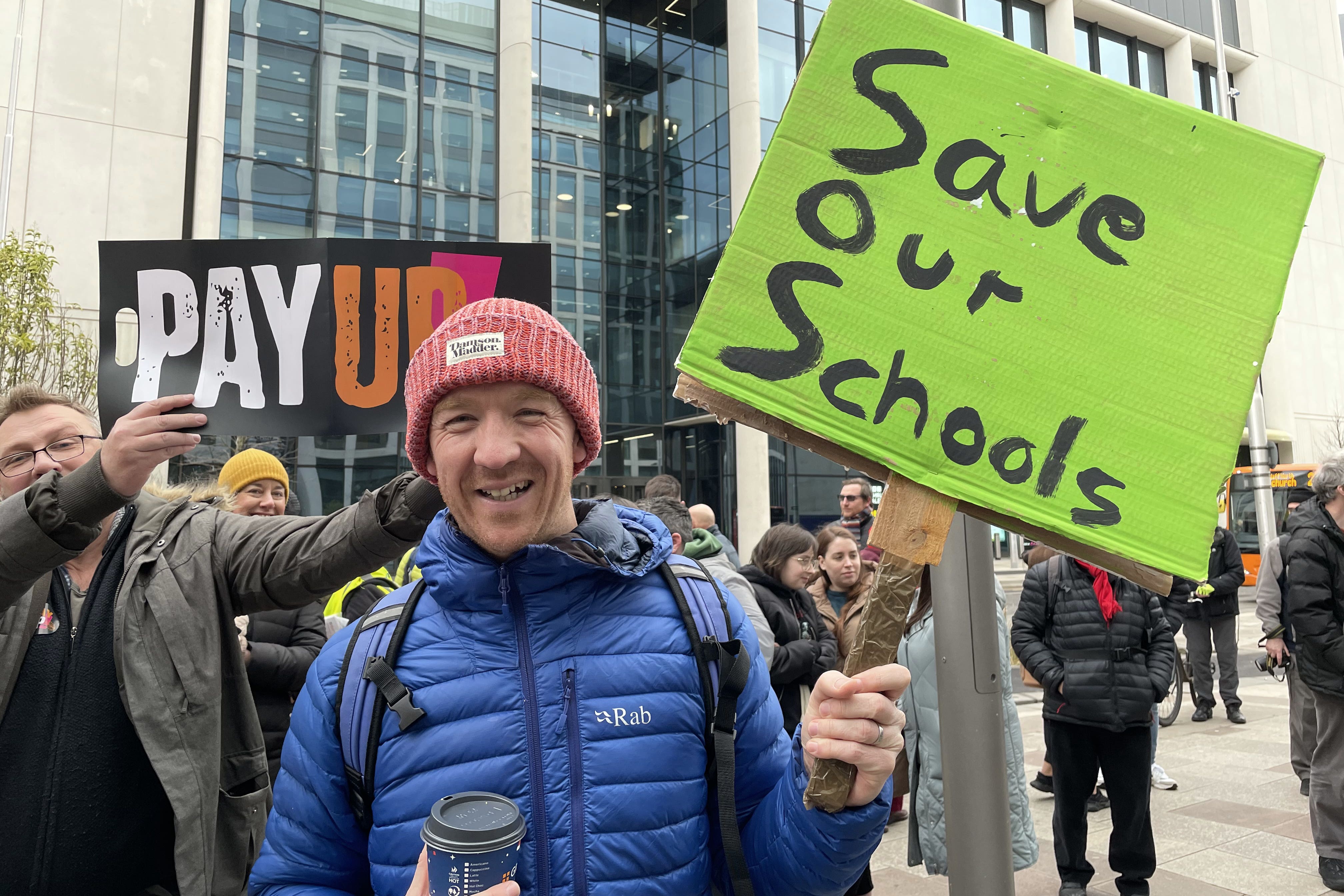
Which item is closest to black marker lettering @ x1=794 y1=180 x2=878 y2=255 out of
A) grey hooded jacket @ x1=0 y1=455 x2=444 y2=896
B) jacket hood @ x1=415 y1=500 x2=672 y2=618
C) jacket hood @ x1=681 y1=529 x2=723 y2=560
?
jacket hood @ x1=415 y1=500 x2=672 y2=618

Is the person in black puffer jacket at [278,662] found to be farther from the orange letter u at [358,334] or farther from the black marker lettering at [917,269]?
the black marker lettering at [917,269]

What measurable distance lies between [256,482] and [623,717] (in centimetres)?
332

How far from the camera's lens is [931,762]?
13.8 feet

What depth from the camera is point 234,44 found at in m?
17.1

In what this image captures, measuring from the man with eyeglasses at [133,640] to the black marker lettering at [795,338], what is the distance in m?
1.31

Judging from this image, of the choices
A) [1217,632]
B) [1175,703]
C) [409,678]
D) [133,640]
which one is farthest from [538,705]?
[1217,632]

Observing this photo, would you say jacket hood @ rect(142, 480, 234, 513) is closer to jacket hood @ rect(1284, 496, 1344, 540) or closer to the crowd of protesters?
the crowd of protesters

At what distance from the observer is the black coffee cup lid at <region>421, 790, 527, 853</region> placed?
43.7 inches

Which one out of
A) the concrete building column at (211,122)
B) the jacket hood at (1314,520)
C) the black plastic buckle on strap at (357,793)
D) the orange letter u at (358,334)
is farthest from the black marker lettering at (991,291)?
the concrete building column at (211,122)

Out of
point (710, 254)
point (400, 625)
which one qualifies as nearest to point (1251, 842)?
point (400, 625)

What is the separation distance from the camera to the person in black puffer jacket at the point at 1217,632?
8398 millimetres

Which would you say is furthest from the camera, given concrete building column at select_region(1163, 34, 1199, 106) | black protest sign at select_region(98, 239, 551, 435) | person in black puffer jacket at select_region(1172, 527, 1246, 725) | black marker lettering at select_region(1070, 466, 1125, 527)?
concrete building column at select_region(1163, 34, 1199, 106)

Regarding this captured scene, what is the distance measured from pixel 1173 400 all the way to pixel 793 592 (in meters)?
3.65

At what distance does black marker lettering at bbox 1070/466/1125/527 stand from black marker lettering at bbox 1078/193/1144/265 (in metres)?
0.34
